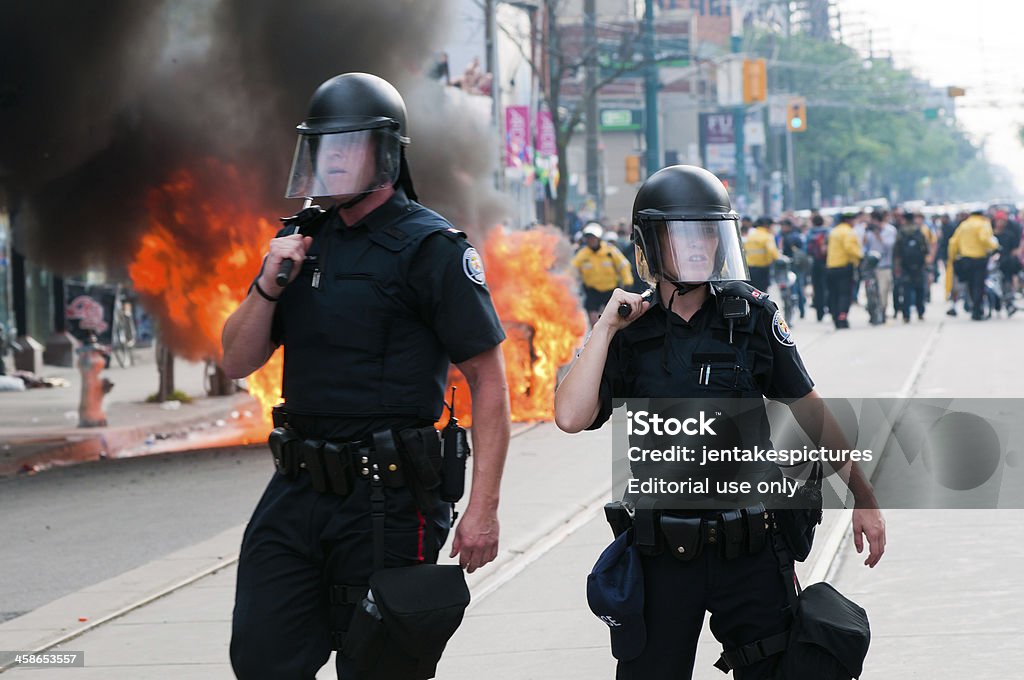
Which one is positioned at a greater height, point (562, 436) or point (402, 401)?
point (402, 401)

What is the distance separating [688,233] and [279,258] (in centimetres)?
92

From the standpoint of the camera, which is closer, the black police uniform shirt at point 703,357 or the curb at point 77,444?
the black police uniform shirt at point 703,357

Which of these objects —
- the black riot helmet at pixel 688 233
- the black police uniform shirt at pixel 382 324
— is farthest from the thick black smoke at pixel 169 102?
the black riot helmet at pixel 688 233

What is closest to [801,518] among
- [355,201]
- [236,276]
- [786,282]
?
[355,201]

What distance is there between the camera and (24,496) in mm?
10008

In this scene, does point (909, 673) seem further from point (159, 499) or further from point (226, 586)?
point (159, 499)

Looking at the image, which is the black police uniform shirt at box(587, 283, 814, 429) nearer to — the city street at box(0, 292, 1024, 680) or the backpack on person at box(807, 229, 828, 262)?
the city street at box(0, 292, 1024, 680)

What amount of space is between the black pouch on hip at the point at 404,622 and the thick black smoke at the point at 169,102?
32.6 ft

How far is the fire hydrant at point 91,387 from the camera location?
13.6 metres

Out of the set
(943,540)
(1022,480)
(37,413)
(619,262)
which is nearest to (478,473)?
(943,540)

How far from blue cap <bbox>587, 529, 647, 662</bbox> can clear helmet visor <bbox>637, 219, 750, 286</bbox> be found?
62cm

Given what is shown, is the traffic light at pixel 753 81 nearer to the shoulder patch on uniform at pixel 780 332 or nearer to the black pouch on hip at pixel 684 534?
the shoulder patch on uniform at pixel 780 332

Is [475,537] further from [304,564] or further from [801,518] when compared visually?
[801,518]

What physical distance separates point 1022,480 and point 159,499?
511 centimetres
